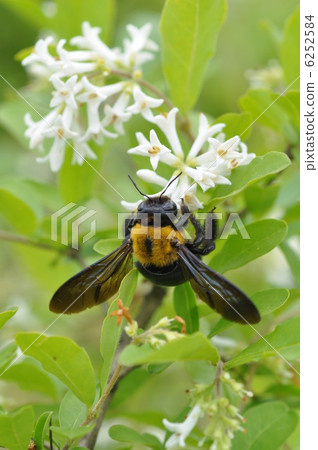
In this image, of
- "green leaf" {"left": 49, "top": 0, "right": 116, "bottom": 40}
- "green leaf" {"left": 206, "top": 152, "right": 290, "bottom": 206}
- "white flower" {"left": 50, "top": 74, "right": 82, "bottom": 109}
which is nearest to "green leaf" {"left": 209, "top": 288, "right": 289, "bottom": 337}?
"green leaf" {"left": 206, "top": 152, "right": 290, "bottom": 206}

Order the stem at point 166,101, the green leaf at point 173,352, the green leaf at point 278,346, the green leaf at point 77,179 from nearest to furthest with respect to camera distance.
Result: 1. the green leaf at point 173,352
2. the green leaf at point 278,346
3. the stem at point 166,101
4. the green leaf at point 77,179

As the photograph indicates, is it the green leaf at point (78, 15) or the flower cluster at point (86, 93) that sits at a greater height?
the green leaf at point (78, 15)

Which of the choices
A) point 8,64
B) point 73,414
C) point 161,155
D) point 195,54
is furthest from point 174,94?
point 8,64

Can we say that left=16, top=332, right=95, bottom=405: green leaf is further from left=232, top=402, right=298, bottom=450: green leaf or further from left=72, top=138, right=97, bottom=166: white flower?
left=72, top=138, right=97, bottom=166: white flower

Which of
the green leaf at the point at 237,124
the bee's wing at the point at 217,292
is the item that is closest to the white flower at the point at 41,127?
the green leaf at the point at 237,124

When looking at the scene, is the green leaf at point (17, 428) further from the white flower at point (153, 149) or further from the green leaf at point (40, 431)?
the white flower at point (153, 149)

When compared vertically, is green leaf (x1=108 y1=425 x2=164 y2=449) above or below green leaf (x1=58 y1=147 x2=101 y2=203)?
below
